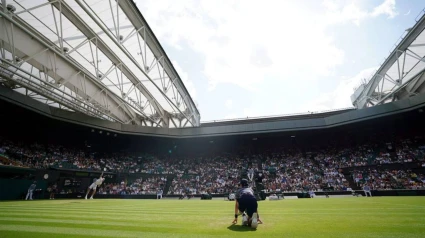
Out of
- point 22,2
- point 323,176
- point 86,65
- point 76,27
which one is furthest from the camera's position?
point 323,176

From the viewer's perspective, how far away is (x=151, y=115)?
31891mm

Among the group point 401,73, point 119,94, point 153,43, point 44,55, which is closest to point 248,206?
point 153,43

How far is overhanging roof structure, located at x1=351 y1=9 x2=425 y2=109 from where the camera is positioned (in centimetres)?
1961

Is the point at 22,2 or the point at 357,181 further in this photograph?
the point at 357,181

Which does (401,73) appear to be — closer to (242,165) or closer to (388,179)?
(388,179)

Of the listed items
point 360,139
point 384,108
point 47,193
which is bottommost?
point 47,193

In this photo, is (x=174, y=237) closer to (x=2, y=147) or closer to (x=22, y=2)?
(x=22, y=2)

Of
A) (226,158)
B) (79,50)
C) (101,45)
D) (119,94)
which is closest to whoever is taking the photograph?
(101,45)

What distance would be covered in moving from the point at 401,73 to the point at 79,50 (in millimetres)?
33122

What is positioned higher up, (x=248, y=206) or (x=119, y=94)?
(x=119, y=94)

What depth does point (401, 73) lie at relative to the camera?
76.5 ft

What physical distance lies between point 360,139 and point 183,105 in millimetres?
25876

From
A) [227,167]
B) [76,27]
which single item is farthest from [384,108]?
[76,27]

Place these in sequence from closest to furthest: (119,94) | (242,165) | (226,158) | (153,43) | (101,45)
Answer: (101,45)
(153,43)
(119,94)
(242,165)
(226,158)
